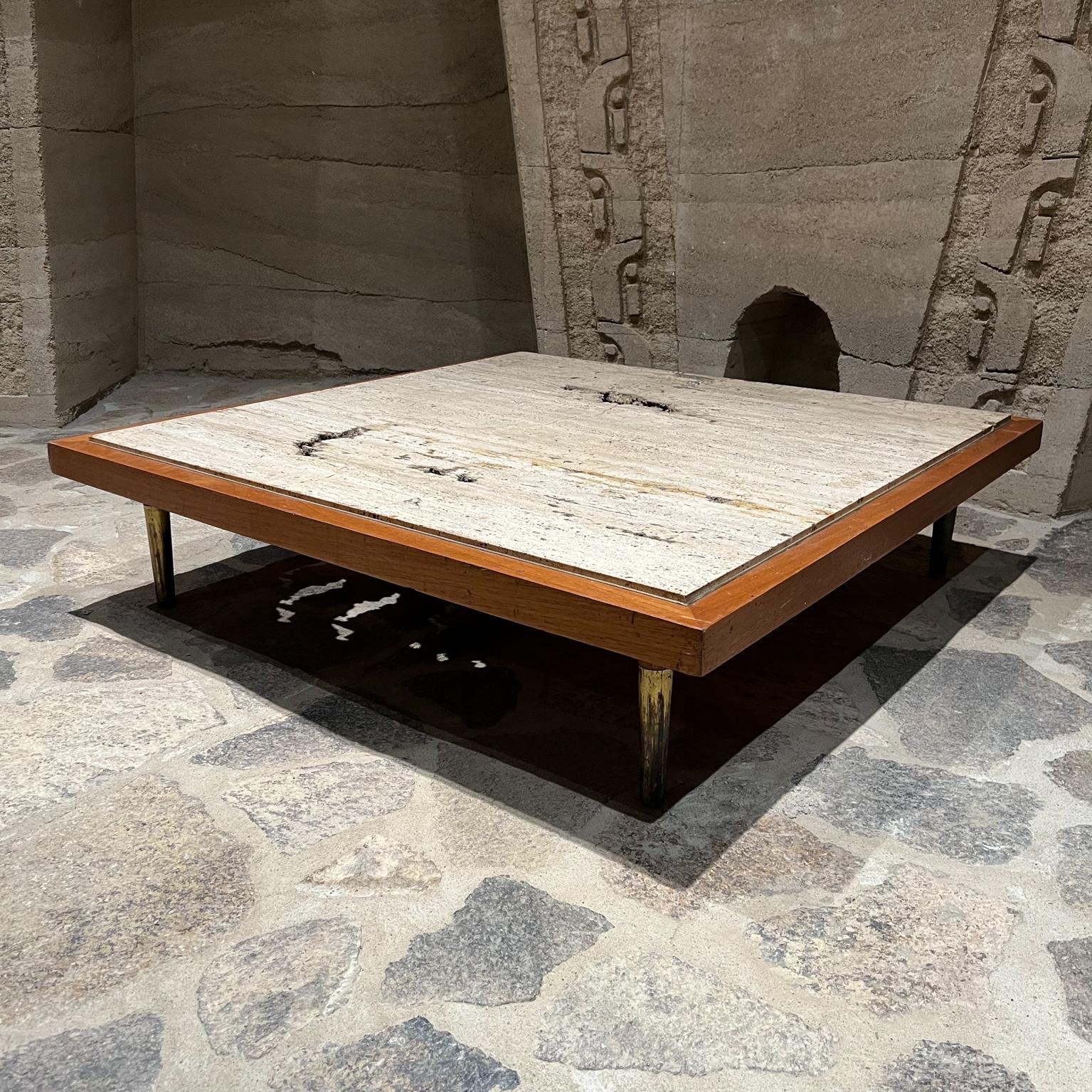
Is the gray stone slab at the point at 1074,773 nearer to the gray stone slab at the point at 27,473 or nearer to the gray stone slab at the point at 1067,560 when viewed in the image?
the gray stone slab at the point at 1067,560

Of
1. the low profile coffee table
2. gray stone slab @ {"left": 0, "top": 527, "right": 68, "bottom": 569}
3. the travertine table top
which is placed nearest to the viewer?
the low profile coffee table

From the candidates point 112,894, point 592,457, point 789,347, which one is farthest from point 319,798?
point 789,347

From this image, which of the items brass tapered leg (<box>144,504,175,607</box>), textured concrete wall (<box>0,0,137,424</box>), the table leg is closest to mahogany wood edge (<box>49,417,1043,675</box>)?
brass tapered leg (<box>144,504,175,607</box>)

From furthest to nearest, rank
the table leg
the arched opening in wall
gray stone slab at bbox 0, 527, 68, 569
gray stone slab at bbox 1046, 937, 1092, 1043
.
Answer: the arched opening in wall → gray stone slab at bbox 0, 527, 68, 569 → the table leg → gray stone slab at bbox 1046, 937, 1092, 1043

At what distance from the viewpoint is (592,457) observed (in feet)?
8.63

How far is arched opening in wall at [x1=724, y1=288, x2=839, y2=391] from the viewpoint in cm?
436

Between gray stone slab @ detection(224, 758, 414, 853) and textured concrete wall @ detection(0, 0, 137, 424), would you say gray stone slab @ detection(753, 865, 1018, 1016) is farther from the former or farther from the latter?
textured concrete wall @ detection(0, 0, 137, 424)

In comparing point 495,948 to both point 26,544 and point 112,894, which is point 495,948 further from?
point 26,544

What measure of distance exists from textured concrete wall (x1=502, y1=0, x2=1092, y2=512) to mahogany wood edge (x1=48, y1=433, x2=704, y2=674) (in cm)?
223

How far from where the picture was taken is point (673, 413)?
311 centimetres

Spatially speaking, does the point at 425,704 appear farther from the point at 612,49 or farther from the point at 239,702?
the point at 612,49

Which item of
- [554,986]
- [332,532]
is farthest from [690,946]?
[332,532]

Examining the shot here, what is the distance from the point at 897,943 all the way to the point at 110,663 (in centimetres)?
184

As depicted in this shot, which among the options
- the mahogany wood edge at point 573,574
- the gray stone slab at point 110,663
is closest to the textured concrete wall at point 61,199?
the mahogany wood edge at point 573,574
